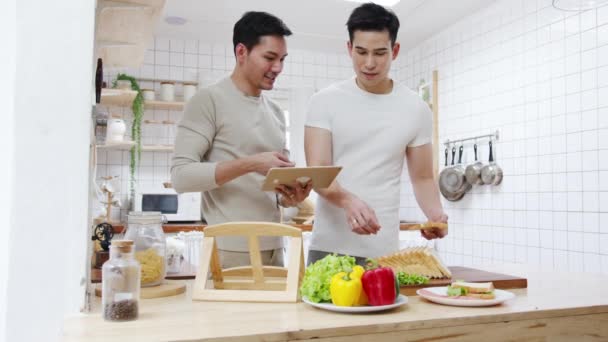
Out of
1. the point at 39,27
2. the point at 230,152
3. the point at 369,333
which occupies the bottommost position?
the point at 369,333

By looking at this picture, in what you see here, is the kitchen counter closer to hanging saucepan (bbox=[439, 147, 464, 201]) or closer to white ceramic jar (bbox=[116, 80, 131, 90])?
hanging saucepan (bbox=[439, 147, 464, 201])

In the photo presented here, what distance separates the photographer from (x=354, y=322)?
1180 mm

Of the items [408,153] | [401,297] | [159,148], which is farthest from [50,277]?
[159,148]

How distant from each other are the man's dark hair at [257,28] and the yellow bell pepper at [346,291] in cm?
102

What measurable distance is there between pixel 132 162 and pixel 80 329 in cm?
377

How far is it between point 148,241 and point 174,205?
3140mm

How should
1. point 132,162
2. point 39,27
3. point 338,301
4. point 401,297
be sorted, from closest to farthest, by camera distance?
point 39,27 < point 338,301 < point 401,297 < point 132,162

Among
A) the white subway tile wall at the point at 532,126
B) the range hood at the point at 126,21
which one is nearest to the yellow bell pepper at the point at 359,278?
the range hood at the point at 126,21

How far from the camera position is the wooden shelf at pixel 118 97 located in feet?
13.1

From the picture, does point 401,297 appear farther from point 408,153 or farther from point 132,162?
point 132,162

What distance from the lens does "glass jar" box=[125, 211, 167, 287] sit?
4.67ft

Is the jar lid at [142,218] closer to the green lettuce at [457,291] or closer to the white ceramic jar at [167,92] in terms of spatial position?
the green lettuce at [457,291]

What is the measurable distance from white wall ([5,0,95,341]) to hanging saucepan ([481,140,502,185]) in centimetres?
322

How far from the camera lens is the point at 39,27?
1052mm
